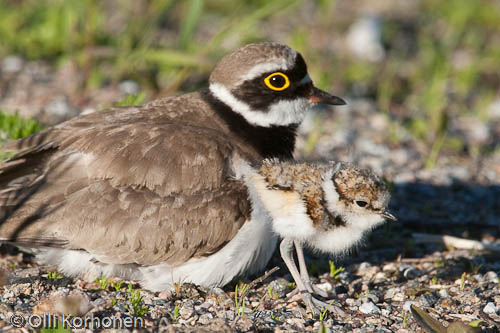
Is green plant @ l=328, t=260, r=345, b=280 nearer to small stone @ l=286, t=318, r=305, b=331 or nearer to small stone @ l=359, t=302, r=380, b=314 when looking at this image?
small stone @ l=359, t=302, r=380, b=314

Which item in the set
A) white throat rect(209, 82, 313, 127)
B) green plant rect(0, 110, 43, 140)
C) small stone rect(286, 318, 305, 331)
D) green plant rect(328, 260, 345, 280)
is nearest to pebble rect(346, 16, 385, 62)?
white throat rect(209, 82, 313, 127)

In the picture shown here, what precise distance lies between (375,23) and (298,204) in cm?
554

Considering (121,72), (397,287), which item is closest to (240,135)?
(397,287)

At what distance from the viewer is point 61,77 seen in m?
7.09

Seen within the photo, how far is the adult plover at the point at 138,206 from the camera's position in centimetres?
402

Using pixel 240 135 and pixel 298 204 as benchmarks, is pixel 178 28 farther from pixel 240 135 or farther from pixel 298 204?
pixel 298 204

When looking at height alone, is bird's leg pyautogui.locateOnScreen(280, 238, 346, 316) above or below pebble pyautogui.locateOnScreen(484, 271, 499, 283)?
above

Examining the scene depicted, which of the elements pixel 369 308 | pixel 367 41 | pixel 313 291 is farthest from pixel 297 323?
pixel 367 41

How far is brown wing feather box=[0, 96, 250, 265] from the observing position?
402 centimetres

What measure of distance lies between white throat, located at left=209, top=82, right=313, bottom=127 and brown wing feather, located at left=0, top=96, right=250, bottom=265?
0.50 metres

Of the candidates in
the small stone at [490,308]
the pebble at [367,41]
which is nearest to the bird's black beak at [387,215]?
the small stone at [490,308]

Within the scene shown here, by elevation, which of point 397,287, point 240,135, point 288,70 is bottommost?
point 397,287

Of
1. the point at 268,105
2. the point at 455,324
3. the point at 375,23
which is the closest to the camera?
the point at 455,324

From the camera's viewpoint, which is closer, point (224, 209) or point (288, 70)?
point (224, 209)
